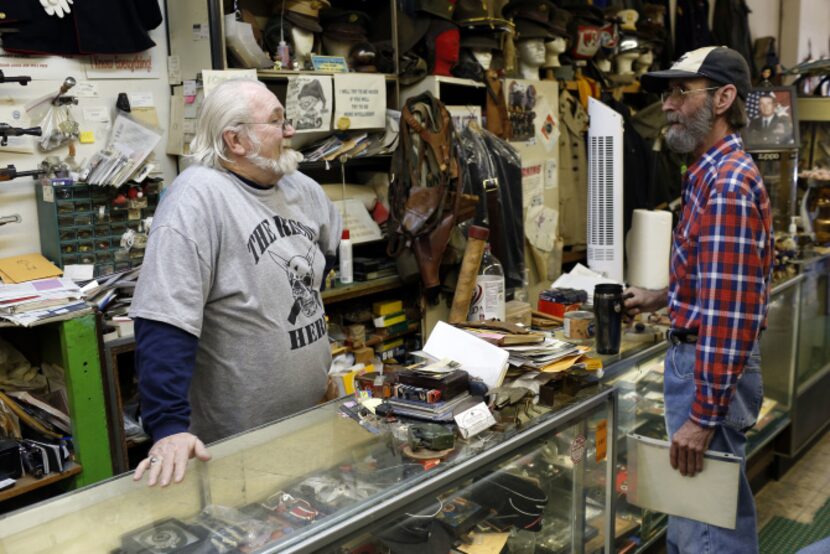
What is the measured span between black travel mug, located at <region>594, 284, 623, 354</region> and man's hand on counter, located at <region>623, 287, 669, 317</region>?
0.09 metres


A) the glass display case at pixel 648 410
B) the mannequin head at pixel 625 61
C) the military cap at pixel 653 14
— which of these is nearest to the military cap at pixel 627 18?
the mannequin head at pixel 625 61

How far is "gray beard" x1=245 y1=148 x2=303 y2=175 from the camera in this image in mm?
1979

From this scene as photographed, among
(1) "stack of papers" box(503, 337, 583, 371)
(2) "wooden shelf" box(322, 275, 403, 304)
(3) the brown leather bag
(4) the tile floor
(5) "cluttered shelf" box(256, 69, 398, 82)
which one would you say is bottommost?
(4) the tile floor

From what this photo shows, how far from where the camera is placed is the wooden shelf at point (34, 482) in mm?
2418

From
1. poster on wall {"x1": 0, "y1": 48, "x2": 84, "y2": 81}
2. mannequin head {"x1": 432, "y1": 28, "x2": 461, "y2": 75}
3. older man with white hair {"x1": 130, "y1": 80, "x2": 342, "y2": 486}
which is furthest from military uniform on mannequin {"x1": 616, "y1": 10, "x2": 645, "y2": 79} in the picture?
older man with white hair {"x1": 130, "y1": 80, "x2": 342, "y2": 486}

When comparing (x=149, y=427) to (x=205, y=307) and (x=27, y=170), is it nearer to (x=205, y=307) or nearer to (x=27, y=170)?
(x=205, y=307)

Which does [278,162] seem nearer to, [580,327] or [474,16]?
[580,327]

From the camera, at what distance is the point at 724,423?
2.06 meters

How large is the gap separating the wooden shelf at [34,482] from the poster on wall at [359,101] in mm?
1886

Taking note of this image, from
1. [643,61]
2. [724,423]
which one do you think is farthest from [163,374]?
[643,61]

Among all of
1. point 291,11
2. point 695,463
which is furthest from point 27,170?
point 695,463

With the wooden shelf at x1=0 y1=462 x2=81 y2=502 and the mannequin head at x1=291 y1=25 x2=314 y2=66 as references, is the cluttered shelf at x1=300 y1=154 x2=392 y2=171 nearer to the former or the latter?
the mannequin head at x1=291 y1=25 x2=314 y2=66

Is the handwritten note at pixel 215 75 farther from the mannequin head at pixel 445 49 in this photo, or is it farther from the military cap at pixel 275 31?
the mannequin head at pixel 445 49

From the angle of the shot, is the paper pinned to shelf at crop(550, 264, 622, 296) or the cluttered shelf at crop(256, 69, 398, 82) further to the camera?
the cluttered shelf at crop(256, 69, 398, 82)
